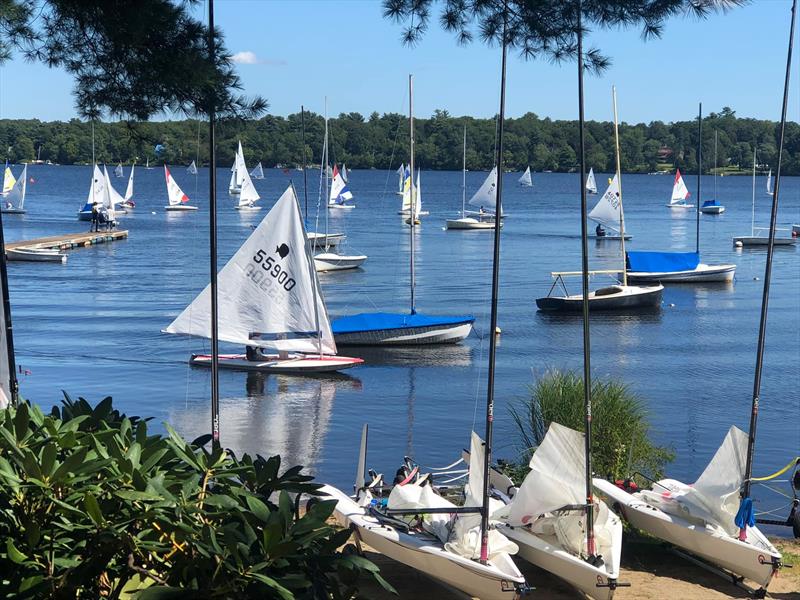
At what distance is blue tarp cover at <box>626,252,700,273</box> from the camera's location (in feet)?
178

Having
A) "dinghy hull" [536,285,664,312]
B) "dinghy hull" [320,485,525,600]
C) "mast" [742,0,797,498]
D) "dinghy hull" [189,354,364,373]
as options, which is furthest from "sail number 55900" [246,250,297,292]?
"mast" [742,0,797,498]

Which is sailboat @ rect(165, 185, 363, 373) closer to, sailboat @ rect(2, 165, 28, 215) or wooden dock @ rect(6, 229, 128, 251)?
wooden dock @ rect(6, 229, 128, 251)

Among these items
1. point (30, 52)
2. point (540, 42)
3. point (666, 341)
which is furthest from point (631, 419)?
point (666, 341)

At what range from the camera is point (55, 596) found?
23.1 feet

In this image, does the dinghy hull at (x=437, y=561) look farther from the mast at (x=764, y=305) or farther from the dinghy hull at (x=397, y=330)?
Answer: the dinghy hull at (x=397, y=330)

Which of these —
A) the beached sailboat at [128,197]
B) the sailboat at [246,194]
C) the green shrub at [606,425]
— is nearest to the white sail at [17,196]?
the beached sailboat at [128,197]

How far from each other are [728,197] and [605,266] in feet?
340

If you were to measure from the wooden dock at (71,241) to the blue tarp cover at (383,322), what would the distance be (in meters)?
31.0

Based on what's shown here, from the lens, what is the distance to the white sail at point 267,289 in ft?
99.3

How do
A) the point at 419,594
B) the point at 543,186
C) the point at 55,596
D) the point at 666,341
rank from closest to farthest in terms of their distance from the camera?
the point at 55,596 → the point at 419,594 → the point at 666,341 → the point at 543,186

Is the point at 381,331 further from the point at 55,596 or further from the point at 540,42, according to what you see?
the point at 55,596

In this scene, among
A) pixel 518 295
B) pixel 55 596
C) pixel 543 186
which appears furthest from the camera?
pixel 543 186

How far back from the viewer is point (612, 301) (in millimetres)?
46312

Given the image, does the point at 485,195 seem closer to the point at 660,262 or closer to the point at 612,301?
the point at 660,262
